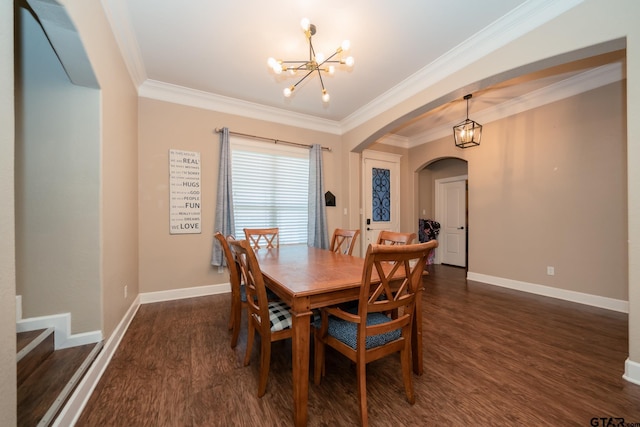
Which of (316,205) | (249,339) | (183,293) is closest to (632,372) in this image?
(249,339)

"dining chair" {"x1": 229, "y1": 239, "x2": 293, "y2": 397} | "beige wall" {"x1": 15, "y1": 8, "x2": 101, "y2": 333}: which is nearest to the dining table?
"dining chair" {"x1": 229, "y1": 239, "x2": 293, "y2": 397}

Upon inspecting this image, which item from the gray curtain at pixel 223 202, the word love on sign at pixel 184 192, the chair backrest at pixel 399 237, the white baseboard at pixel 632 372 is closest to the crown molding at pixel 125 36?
the word love on sign at pixel 184 192

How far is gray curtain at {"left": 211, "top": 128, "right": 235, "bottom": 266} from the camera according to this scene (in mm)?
3471

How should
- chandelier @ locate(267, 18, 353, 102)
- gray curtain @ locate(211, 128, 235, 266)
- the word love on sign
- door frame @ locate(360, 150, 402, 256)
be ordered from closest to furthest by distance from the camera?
chandelier @ locate(267, 18, 353, 102) < the word love on sign < gray curtain @ locate(211, 128, 235, 266) < door frame @ locate(360, 150, 402, 256)

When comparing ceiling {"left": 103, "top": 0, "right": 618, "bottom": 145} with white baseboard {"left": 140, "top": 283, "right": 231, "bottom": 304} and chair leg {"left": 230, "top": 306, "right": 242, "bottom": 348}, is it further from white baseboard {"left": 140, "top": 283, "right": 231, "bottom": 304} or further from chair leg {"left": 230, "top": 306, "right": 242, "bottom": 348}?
white baseboard {"left": 140, "top": 283, "right": 231, "bottom": 304}

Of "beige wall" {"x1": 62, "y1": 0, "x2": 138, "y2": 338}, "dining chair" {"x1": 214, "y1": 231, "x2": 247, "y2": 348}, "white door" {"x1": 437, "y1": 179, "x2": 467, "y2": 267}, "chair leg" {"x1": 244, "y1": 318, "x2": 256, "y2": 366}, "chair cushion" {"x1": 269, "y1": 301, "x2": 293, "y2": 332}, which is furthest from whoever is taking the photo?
"white door" {"x1": 437, "y1": 179, "x2": 467, "y2": 267}

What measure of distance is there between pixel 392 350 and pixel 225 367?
1.25m

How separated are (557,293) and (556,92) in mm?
2710

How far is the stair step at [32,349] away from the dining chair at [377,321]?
178 centimetres

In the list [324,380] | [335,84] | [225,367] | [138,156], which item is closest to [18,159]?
[138,156]

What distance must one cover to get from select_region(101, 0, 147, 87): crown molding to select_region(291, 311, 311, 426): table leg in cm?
271

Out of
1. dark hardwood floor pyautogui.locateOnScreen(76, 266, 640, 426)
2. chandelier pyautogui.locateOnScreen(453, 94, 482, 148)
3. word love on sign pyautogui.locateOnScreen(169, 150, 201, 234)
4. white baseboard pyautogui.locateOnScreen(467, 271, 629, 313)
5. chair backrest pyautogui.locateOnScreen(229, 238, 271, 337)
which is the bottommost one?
dark hardwood floor pyautogui.locateOnScreen(76, 266, 640, 426)

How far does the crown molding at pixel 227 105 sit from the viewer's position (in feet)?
10.6

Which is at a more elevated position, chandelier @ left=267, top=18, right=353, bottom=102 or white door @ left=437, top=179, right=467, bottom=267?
chandelier @ left=267, top=18, right=353, bottom=102
